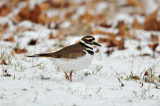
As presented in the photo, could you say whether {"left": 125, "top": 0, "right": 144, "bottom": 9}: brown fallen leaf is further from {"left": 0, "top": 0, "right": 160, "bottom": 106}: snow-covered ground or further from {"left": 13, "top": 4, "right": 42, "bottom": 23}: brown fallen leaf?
{"left": 0, "top": 0, "right": 160, "bottom": 106}: snow-covered ground

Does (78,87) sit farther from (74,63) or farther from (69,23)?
(69,23)


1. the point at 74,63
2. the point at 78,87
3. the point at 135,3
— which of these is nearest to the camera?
the point at 78,87

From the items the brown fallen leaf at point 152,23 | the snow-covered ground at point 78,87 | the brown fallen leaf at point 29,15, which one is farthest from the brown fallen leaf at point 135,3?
the snow-covered ground at point 78,87

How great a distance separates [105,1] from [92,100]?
410 inches

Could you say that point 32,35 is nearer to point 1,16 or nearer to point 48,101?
point 1,16

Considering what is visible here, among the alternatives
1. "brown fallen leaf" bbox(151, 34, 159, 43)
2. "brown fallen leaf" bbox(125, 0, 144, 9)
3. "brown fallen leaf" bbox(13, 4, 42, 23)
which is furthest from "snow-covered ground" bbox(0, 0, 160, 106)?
"brown fallen leaf" bbox(125, 0, 144, 9)

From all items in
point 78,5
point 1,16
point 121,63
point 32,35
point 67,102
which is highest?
point 78,5

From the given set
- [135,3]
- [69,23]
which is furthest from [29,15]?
[135,3]

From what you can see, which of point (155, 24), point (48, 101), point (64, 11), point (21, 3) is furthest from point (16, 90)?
point (21, 3)

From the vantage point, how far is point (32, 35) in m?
8.02

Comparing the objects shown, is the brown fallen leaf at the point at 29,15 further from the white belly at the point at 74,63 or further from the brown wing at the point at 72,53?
the white belly at the point at 74,63

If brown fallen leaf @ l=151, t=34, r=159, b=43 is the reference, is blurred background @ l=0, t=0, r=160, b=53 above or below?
above

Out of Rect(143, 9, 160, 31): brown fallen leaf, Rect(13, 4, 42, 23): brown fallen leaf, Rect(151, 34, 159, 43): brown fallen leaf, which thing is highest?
Rect(13, 4, 42, 23): brown fallen leaf

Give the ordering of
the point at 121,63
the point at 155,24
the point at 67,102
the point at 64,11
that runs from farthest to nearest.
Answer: the point at 64,11 → the point at 155,24 → the point at 121,63 → the point at 67,102
